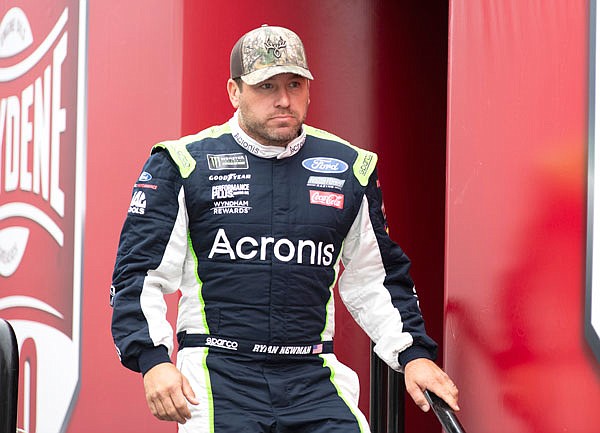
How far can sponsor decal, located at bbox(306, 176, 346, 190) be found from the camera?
2938mm

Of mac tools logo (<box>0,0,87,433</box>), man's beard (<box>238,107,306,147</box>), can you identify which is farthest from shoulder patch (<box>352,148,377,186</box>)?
mac tools logo (<box>0,0,87,433</box>)

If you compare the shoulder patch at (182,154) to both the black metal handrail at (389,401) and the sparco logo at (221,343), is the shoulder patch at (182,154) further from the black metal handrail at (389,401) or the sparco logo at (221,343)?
the black metal handrail at (389,401)

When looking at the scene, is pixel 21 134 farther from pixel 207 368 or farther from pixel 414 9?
pixel 207 368

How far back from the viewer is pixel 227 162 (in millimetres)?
2908

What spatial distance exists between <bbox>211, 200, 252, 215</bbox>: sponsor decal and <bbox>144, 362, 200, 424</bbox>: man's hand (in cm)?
46

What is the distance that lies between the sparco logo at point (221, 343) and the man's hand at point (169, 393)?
206mm

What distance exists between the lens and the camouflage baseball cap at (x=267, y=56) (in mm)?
2883

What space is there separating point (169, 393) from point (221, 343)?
10.7 inches

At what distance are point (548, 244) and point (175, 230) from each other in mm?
1103

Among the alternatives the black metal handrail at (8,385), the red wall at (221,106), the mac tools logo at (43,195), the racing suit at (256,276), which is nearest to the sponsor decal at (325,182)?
the racing suit at (256,276)

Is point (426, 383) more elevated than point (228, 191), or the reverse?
point (228, 191)

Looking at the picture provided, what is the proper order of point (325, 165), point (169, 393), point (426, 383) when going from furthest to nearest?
point (325, 165)
point (426, 383)
point (169, 393)

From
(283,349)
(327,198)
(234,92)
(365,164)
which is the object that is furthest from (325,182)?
(283,349)

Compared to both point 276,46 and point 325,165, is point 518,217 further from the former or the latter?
point 276,46
